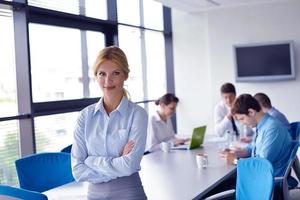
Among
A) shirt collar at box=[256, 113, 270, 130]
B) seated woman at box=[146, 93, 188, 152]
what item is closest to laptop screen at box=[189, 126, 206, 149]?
seated woman at box=[146, 93, 188, 152]

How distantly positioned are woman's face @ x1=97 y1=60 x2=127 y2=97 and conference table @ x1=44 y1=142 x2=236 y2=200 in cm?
77

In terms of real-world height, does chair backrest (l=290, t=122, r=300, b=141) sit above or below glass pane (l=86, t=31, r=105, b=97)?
below

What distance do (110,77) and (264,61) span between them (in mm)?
4678

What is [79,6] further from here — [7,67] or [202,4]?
[202,4]

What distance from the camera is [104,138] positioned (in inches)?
82.5

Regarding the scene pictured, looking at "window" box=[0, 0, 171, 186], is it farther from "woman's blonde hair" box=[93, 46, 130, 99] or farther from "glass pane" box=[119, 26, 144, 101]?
"woman's blonde hair" box=[93, 46, 130, 99]

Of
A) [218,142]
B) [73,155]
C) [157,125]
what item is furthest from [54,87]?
[73,155]

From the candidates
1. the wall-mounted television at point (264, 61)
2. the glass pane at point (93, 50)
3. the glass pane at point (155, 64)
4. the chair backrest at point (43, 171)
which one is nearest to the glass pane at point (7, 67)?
the chair backrest at point (43, 171)

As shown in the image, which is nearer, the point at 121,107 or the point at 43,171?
the point at 121,107

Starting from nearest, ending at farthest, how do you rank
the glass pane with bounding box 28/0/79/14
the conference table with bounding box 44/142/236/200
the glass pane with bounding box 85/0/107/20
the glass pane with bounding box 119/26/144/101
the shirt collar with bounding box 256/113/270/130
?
the conference table with bounding box 44/142/236/200
the shirt collar with bounding box 256/113/270/130
the glass pane with bounding box 28/0/79/14
the glass pane with bounding box 85/0/107/20
the glass pane with bounding box 119/26/144/101

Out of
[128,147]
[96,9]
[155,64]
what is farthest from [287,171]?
[155,64]

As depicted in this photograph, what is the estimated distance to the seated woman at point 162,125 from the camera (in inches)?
174

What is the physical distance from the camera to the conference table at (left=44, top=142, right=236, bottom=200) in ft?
8.45

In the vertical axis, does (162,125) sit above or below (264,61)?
below
